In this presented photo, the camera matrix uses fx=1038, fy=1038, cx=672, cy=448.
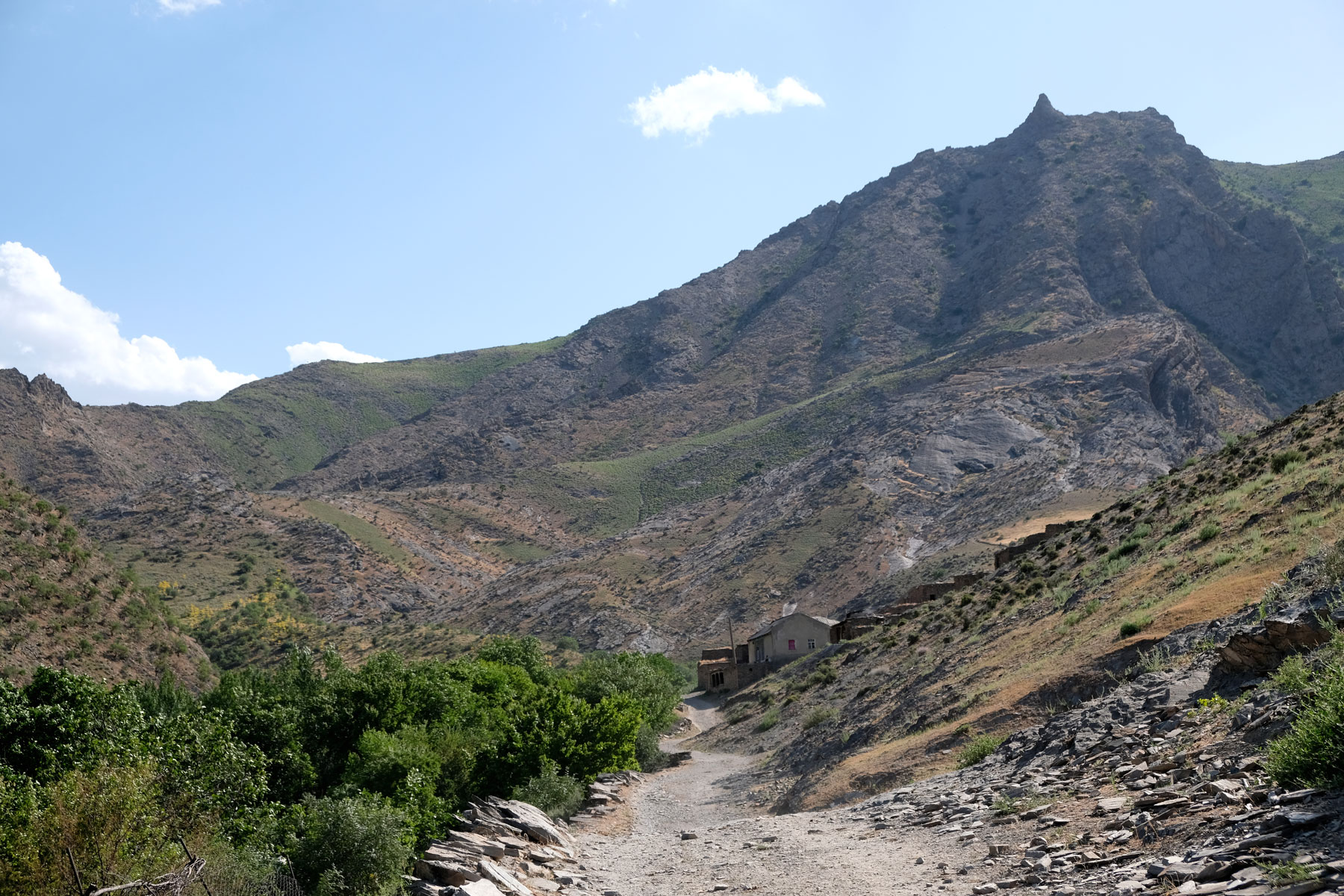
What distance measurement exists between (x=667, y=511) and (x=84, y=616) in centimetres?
7469

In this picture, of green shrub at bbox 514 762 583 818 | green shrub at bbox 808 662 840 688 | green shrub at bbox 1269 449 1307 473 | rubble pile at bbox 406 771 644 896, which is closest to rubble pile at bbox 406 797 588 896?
rubble pile at bbox 406 771 644 896

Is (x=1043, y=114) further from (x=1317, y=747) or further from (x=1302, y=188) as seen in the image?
(x=1317, y=747)

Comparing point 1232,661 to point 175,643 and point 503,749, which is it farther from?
point 175,643

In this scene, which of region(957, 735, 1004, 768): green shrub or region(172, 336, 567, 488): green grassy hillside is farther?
region(172, 336, 567, 488): green grassy hillside

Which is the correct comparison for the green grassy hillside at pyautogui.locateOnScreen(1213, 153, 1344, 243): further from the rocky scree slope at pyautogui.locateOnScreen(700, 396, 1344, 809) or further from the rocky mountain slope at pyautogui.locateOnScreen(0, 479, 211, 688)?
the rocky mountain slope at pyautogui.locateOnScreen(0, 479, 211, 688)

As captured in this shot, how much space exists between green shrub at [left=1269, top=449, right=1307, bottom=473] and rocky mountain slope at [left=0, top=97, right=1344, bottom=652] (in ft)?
132

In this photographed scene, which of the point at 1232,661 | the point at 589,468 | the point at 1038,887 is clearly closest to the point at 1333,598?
the point at 1232,661

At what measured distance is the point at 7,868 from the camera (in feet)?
42.7

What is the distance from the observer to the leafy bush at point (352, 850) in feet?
52.1

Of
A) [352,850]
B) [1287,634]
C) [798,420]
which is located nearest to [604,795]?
[352,850]

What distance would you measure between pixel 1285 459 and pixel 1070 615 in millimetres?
9573

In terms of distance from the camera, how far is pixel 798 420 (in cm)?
12938

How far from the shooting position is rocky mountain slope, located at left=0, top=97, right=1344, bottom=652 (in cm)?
9356

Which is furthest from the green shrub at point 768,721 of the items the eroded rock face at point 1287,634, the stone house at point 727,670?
the eroded rock face at point 1287,634
